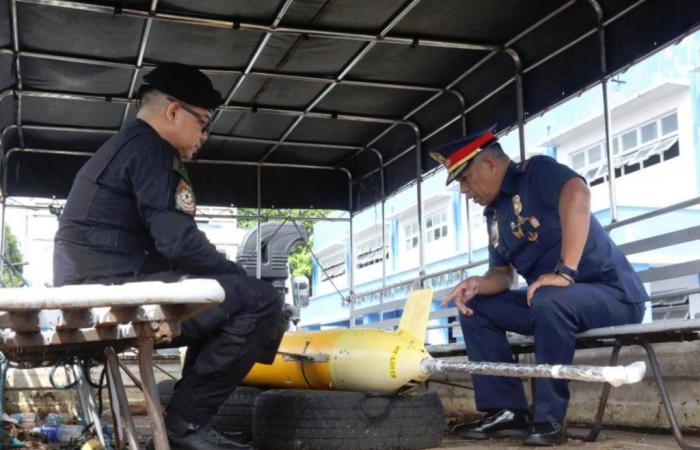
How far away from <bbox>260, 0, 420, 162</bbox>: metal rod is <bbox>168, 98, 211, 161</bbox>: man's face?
6.71 ft

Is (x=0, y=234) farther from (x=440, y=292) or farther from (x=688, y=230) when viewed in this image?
(x=688, y=230)

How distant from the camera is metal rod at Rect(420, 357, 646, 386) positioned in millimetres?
1954

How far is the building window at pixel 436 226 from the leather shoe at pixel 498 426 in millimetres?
19868

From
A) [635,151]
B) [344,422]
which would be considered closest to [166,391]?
[344,422]

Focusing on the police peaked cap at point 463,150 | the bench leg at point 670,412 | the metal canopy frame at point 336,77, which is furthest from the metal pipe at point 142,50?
the bench leg at point 670,412

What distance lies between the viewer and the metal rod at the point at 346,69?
15.2 feet

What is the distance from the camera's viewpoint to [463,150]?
143 inches

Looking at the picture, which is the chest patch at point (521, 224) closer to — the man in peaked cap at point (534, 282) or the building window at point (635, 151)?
the man in peaked cap at point (534, 282)

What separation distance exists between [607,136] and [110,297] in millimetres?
3784

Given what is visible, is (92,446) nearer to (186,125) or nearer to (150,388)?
(150,388)

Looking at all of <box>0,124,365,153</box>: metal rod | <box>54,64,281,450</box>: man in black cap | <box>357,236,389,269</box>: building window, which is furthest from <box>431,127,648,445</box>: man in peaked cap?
<box>357,236,389,269</box>: building window

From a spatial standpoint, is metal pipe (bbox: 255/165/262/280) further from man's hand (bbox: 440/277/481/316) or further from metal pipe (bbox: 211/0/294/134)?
man's hand (bbox: 440/277/481/316)

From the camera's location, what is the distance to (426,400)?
326 centimetres

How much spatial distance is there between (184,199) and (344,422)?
108 cm
